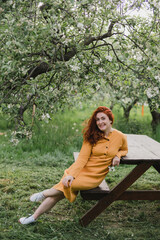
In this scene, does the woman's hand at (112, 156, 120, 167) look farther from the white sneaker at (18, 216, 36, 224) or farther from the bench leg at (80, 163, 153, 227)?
the white sneaker at (18, 216, 36, 224)

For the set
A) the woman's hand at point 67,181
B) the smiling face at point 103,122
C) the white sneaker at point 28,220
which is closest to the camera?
the woman's hand at point 67,181

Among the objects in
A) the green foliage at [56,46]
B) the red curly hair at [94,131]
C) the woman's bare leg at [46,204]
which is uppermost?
the green foliage at [56,46]

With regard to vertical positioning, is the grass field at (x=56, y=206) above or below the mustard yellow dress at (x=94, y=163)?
below

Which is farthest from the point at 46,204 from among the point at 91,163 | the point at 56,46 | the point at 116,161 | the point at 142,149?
the point at 56,46

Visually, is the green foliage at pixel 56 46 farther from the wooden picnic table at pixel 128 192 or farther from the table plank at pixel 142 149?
the wooden picnic table at pixel 128 192

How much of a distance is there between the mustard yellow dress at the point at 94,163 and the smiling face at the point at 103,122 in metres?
0.09

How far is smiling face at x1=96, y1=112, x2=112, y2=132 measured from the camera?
3.31m

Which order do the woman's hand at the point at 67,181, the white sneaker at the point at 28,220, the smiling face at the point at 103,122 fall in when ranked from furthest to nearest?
1. the smiling face at the point at 103,122
2. the white sneaker at the point at 28,220
3. the woman's hand at the point at 67,181

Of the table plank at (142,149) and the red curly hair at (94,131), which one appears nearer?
the table plank at (142,149)

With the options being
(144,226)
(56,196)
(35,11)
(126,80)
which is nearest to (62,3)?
(35,11)

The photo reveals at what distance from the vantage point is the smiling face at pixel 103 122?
10.9ft

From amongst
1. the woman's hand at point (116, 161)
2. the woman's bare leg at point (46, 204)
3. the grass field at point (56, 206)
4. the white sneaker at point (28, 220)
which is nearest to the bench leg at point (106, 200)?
the grass field at point (56, 206)

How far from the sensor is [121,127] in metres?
8.04

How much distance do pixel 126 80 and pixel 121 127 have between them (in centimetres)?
394
